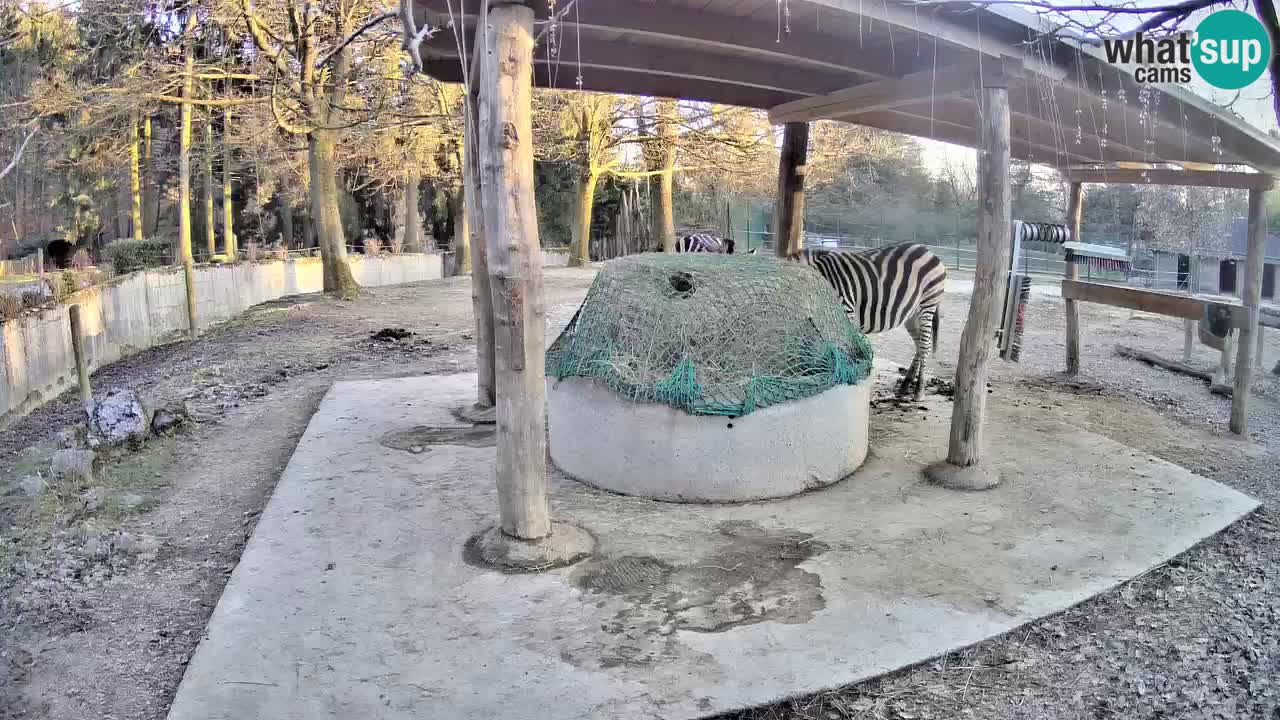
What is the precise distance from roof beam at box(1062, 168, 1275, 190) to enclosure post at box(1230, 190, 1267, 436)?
0.59 feet

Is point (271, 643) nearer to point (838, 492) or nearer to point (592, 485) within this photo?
point (592, 485)

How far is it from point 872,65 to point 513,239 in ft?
13.6

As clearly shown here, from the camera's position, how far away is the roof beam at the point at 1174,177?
28.0 feet

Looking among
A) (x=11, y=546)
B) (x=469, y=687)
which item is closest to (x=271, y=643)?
(x=469, y=687)

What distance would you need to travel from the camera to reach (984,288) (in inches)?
239

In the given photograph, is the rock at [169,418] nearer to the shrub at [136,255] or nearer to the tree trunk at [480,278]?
the tree trunk at [480,278]

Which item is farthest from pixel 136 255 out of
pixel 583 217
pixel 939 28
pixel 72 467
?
pixel 939 28

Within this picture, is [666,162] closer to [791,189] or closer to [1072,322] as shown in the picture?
[791,189]

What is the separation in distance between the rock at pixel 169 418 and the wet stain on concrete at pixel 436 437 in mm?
2174

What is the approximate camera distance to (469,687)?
346cm

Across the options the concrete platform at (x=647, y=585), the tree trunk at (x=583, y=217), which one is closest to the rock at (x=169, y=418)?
the concrete platform at (x=647, y=585)

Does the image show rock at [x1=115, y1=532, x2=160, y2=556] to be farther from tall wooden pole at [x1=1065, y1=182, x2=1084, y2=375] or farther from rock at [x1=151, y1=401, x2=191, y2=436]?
tall wooden pole at [x1=1065, y1=182, x2=1084, y2=375]

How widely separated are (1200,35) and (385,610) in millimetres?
5822

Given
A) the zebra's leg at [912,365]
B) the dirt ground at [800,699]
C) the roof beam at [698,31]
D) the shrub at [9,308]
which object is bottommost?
the dirt ground at [800,699]
